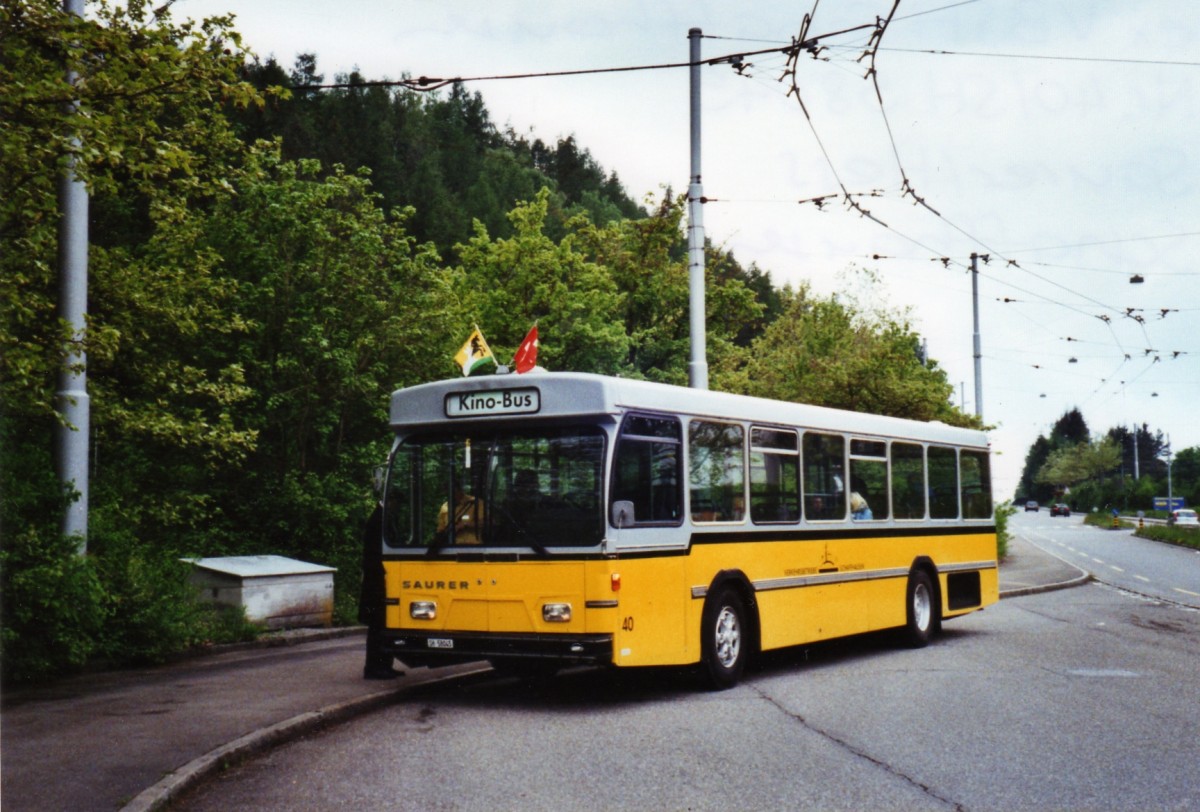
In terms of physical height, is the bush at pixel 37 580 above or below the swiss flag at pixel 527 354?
below

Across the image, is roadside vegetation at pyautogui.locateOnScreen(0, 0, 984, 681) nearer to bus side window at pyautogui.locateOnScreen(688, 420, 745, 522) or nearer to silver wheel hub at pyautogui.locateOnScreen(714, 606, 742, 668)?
bus side window at pyautogui.locateOnScreen(688, 420, 745, 522)

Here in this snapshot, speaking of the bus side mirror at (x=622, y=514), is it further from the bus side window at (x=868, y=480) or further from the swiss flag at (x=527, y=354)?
the bus side window at (x=868, y=480)

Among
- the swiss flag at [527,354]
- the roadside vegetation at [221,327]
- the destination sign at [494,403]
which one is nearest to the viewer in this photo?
the roadside vegetation at [221,327]

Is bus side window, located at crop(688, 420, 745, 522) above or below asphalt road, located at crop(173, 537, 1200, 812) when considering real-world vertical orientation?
above

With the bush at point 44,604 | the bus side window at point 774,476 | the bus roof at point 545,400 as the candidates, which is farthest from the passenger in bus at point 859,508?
the bush at point 44,604

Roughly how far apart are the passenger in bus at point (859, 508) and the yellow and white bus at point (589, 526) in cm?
148

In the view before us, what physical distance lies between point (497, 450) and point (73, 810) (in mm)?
5126

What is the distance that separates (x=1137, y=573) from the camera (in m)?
35.9

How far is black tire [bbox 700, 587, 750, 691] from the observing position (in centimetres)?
1158

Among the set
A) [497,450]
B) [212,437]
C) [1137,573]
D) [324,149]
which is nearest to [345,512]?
[212,437]

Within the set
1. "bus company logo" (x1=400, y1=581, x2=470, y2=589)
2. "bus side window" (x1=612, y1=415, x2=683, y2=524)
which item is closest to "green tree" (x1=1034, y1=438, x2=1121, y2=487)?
"bus side window" (x1=612, y1=415, x2=683, y2=524)

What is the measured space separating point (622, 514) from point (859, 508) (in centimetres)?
512

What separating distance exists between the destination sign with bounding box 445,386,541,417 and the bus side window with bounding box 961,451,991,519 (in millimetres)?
8856

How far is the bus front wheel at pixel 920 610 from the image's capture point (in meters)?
16.1
